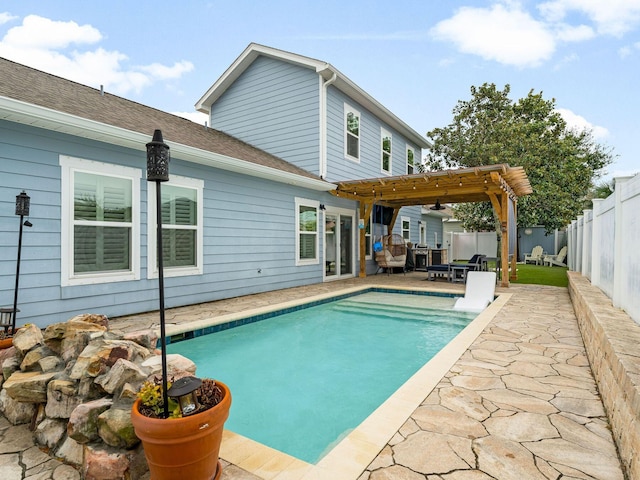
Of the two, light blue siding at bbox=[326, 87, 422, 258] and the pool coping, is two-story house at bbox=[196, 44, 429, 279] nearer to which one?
light blue siding at bbox=[326, 87, 422, 258]

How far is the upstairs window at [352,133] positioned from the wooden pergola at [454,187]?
1370 mm

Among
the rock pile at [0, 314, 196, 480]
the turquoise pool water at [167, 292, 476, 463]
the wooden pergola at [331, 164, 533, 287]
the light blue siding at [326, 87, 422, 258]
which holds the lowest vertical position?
the turquoise pool water at [167, 292, 476, 463]

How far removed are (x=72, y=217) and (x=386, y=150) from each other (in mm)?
10111

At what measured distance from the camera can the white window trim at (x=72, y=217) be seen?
15.7 feet

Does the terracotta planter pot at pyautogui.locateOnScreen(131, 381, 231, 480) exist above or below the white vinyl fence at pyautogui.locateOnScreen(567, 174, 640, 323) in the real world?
below

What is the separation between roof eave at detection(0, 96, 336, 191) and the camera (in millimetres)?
4109

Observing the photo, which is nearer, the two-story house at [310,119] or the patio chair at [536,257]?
the two-story house at [310,119]

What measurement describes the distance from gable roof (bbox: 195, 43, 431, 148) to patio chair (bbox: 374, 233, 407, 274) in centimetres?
410

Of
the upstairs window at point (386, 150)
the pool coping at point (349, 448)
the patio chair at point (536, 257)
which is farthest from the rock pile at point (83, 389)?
the patio chair at point (536, 257)

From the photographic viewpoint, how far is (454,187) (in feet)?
30.9

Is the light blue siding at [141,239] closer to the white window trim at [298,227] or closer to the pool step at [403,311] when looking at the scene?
the white window trim at [298,227]

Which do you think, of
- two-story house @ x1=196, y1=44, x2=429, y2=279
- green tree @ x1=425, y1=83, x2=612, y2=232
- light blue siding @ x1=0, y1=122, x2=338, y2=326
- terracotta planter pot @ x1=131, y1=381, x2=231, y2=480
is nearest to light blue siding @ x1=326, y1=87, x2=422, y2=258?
two-story house @ x1=196, y1=44, x2=429, y2=279

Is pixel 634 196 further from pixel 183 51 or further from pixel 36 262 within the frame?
pixel 183 51

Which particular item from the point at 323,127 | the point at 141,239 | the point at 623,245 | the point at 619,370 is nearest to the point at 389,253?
the point at 323,127
